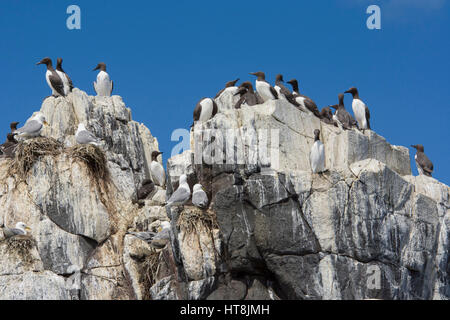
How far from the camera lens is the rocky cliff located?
19.6 m

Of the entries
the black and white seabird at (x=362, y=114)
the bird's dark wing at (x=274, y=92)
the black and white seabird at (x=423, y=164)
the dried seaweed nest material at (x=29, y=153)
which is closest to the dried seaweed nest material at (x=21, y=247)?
the dried seaweed nest material at (x=29, y=153)

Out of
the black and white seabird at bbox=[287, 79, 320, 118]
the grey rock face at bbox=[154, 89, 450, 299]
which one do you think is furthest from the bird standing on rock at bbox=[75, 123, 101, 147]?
the black and white seabird at bbox=[287, 79, 320, 118]

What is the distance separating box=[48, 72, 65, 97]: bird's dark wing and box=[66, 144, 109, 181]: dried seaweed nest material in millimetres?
3036

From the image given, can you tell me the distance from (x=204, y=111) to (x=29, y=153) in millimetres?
4472

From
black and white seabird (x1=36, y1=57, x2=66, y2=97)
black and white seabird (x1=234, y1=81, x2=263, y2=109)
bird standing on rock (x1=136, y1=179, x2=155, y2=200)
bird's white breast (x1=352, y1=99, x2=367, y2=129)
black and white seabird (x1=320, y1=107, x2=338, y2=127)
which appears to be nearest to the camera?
black and white seabird (x1=320, y1=107, x2=338, y2=127)

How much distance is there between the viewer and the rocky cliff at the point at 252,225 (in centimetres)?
1958

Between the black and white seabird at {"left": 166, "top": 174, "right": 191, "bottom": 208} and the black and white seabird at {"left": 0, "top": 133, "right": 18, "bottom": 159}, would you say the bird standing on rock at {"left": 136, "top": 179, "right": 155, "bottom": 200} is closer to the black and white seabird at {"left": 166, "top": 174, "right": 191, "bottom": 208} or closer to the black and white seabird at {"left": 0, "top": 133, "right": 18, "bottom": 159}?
the black and white seabird at {"left": 0, "top": 133, "right": 18, "bottom": 159}

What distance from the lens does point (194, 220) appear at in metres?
20.6

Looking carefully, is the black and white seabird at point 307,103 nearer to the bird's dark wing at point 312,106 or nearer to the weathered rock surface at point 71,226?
the bird's dark wing at point 312,106

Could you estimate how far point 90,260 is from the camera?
22.6 metres

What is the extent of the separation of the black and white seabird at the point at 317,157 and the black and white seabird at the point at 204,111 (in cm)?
348

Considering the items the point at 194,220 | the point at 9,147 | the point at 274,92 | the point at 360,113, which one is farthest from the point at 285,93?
the point at 9,147

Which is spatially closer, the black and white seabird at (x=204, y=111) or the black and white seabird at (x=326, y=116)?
the black and white seabird at (x=326, y=116)
